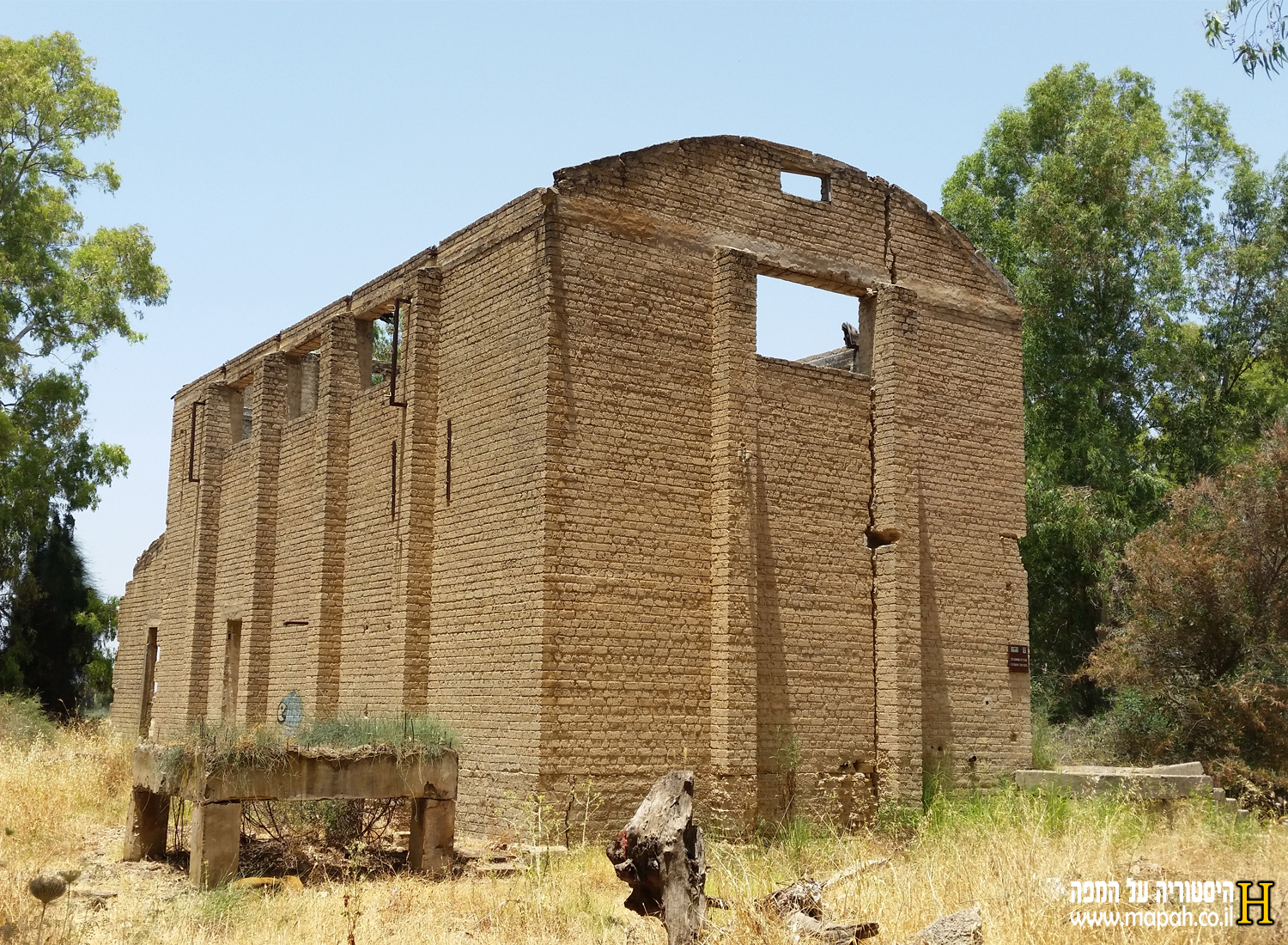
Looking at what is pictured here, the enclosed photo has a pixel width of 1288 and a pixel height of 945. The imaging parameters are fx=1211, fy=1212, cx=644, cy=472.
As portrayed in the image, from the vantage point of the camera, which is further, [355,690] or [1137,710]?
[1137,710]

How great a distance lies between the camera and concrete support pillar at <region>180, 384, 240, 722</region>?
61.7ft

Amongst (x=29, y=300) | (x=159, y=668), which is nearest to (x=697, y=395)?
(x=159, y=668)

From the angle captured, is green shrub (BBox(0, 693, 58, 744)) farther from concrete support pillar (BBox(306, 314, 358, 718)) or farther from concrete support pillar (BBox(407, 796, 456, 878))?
concrete support pillar (BBox(407, 796, 456, 878))

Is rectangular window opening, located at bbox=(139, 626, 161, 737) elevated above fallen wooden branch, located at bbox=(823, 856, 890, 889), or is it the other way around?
rectangular window opening, located at bbox=(139, 626, 161, 737)

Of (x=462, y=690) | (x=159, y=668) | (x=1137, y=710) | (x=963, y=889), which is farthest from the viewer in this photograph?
(x=159, y=668)

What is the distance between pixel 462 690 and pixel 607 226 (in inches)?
203

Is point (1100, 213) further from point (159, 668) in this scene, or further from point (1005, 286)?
point (159, 668)

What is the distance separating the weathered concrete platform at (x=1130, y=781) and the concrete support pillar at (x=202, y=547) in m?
11.9

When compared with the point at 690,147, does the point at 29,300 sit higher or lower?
higher

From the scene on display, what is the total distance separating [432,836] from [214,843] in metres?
1.81

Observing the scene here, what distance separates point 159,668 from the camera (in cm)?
2023

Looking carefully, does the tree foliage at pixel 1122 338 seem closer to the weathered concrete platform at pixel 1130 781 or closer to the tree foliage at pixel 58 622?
the weathered concrete platform at pixel 1130 781

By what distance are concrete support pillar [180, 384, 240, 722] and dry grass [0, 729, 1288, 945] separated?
6.02 metres

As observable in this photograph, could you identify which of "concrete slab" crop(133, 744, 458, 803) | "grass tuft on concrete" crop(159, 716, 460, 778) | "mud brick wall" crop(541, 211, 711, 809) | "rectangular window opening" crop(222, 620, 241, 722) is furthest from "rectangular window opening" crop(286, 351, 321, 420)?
"concrete slab" crop(133, 744, 458, 803)
